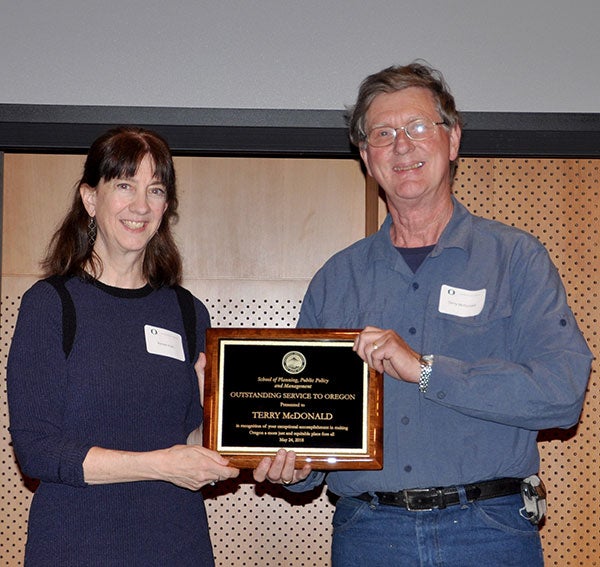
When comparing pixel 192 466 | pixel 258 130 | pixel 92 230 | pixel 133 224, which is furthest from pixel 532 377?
pixel 258 130

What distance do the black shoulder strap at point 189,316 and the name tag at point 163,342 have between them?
0.07m

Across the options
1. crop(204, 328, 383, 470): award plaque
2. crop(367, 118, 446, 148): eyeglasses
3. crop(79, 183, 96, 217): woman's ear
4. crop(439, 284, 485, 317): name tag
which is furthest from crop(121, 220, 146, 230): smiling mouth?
crop(439, 284, 485, 317): name tag

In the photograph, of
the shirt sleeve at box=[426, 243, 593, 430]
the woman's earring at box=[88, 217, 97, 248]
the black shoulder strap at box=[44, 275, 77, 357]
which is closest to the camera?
the shirt sleeve at box=[426, 243, 593, 430]

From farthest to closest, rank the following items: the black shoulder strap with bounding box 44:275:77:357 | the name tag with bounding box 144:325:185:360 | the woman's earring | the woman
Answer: the woman's earring, the name tag with bounding box 144:325:185:360, the black shoulder strap with bounding box 44:275:77:357, the woman

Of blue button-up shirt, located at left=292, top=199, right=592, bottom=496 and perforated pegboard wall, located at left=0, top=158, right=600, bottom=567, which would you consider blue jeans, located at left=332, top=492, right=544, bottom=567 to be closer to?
blue button-up shirt, located at left=292, top=199, right=592, bottom=496

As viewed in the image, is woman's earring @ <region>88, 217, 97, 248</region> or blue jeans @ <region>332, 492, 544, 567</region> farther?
woman's earring @ <region>88, 217, 97, 248</region>

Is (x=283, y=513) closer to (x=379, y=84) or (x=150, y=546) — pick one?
(x=150, y=546)

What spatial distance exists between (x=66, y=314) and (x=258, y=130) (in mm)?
1647

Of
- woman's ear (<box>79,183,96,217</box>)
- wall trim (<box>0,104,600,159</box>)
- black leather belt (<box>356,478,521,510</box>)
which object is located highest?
wall trim (<box>0,104,600,159</box>)

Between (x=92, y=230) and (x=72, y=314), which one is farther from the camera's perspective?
(x=92, y=230)

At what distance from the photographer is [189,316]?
3.12 m

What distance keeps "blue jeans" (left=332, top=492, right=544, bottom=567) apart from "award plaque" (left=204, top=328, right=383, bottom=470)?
258mm

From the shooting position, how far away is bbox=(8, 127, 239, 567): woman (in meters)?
2.64

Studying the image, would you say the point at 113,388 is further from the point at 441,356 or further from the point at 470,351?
the point at 470,351
